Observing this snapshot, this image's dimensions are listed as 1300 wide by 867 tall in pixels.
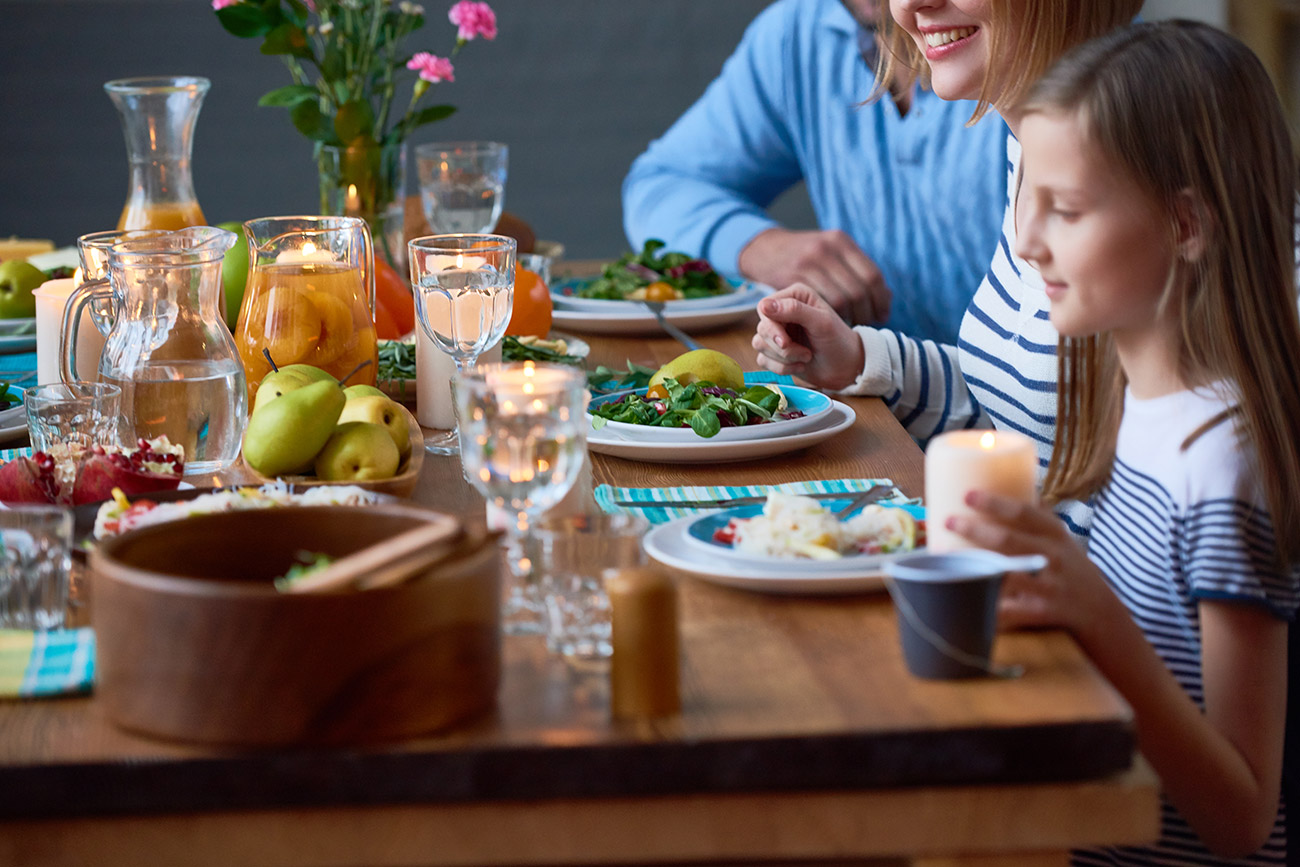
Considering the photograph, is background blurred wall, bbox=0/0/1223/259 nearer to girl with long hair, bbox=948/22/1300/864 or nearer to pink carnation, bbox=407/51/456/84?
pink carnation, bbox=407/51/456/84

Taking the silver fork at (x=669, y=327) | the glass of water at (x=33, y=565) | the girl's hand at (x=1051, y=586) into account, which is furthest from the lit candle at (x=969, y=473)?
the silver fork at (x=669, y=327)

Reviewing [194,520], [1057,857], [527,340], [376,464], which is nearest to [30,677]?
[194,520]

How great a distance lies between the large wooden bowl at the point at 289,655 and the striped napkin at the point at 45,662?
0.14 ft

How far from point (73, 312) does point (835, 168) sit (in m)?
1.66

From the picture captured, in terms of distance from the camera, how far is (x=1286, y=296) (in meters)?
1.02

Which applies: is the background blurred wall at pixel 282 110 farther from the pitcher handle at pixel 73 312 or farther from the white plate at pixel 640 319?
the pitcher handle at pixel 73 312

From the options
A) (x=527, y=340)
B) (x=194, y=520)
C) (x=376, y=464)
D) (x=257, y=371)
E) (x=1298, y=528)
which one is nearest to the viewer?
(x=194, y=520)

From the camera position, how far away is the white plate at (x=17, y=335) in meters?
1.82

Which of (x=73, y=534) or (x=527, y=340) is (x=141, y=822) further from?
(x=527, y=340)

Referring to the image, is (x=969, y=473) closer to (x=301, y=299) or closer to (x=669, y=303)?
(x=301, y=299)

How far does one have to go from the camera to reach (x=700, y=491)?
3.86 feet

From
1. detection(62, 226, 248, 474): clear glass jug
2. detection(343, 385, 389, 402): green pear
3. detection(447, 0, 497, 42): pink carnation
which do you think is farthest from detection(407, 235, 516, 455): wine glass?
detection(447, 0, 497, 42): pink carnation

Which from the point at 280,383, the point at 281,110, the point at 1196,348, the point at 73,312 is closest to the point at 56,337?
the point at 73,312

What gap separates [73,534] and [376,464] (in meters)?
0.25
